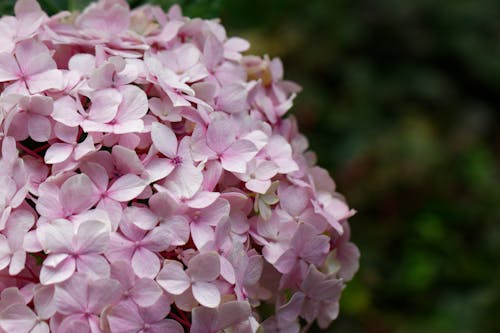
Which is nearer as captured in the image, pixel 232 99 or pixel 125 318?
pixel 125 318

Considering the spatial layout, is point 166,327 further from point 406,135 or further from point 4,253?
point 406,135

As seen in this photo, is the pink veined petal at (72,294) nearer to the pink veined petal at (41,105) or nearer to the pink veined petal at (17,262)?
the pink veined petal at (17,262)

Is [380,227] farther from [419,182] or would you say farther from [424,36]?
[424,36]

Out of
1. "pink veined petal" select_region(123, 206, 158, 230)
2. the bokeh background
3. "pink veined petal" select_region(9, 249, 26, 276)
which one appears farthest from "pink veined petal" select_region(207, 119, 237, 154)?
the bokeh background

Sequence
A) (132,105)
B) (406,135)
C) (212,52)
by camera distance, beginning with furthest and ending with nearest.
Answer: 1. (406,135)
2. (212,52)
3. (132,105)

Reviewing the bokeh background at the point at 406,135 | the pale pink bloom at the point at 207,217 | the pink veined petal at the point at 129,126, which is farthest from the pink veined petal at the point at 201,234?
the bokeh background at the point at 406,135

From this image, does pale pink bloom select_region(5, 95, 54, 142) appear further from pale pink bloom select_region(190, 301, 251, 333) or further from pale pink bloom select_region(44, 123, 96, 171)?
pale pink bloom select_region(190, 301, 251, 333)

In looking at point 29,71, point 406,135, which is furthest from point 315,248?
point 406,135
